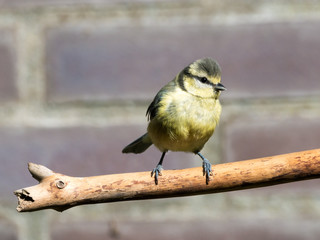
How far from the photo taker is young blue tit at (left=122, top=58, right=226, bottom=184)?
714 mm

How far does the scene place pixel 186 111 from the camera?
0.73m

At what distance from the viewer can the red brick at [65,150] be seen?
2.43 ft

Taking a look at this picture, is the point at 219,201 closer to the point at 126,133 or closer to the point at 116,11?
the point at 126,133

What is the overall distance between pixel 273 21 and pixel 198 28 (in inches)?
4.0

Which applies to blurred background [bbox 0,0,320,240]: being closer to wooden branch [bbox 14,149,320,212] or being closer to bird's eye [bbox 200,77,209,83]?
bird's eye [bbox 200,77,209,83]

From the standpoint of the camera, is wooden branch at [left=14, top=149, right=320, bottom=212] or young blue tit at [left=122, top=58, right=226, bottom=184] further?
young blue tit at [left=122, top=58, right=226, bottom=184]

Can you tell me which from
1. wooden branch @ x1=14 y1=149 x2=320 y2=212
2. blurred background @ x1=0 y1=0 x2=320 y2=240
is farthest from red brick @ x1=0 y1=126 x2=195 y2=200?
wooden branch @ x1=14 y1=149 x2=320 y2=212

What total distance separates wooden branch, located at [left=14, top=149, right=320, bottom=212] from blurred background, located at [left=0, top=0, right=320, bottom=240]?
25 centimetres

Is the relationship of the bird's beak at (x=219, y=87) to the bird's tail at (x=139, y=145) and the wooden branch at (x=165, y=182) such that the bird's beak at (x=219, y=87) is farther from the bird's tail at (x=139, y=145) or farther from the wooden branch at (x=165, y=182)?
the wooden branch at (x=165, y=182)

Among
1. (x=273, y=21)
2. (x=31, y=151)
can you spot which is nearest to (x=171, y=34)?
(x=273, y=21)

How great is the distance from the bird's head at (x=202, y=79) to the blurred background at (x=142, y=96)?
2 cm

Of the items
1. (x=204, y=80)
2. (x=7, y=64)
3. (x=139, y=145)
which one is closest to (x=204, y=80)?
(x=204, y=80)

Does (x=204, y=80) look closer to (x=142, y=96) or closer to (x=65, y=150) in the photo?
(x=142, y=96)

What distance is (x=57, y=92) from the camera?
0.73 metres
